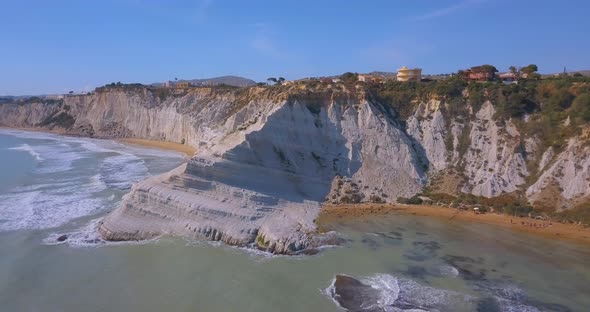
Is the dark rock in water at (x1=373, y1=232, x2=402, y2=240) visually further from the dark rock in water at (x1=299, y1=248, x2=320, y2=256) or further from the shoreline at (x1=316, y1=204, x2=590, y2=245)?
the dark rock in water at (x1=299, y1=248, x2=320, y2=256)

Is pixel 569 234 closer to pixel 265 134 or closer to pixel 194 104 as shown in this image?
pixel 265 134

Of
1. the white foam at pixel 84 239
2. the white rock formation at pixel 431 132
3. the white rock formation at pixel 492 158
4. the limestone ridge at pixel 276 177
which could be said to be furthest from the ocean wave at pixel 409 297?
the white rock formation at pixel 431 132

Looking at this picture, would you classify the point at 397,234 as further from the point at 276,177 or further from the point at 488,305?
the point at 276,177

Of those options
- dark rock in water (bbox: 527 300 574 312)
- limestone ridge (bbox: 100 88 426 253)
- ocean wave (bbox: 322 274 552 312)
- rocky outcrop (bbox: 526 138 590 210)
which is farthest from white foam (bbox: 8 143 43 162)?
dark rock in water (bbox: 527 300 574 312)

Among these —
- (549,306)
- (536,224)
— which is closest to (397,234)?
(536,224)

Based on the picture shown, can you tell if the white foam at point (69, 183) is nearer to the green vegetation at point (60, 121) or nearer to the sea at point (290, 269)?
the sea at point (290, 269)

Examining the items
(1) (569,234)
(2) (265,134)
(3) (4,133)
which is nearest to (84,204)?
(2) (265,134)
